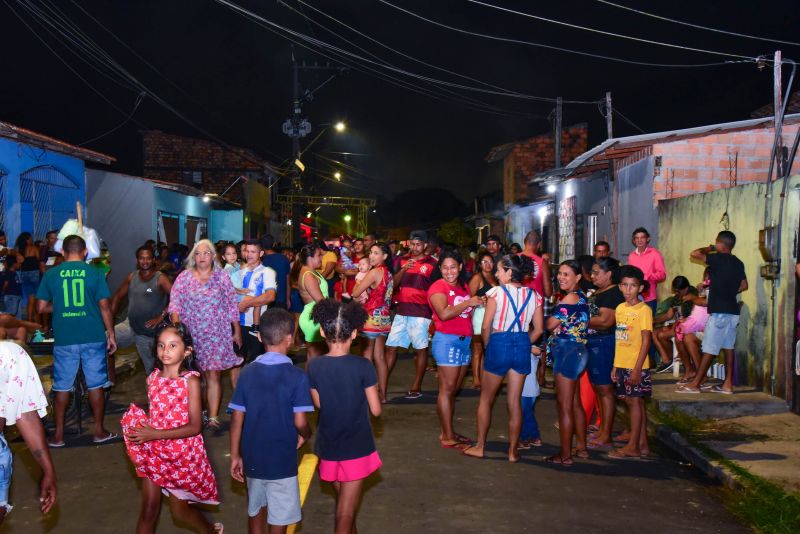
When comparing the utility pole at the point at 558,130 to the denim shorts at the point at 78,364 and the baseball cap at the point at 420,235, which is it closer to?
the baseball cap at the point at 420,235

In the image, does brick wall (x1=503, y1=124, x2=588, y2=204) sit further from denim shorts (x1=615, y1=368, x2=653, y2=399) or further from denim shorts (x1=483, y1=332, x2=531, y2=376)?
denim shorts (x1=483, y1=332, x2=531, y2=376)

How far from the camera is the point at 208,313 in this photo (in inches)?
306

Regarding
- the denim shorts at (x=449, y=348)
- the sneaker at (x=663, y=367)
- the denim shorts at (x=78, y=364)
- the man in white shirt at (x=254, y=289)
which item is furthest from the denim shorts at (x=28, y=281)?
the sneaker at (x=663, y=367)

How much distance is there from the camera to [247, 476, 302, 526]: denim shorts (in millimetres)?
4227

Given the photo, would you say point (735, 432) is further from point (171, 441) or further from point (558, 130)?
point (558, 130)

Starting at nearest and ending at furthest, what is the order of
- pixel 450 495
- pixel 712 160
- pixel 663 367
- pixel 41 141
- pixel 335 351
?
pixel 335 351
pixel 450 495
pixel 663 367
pixel 712 160
pixel 41 141

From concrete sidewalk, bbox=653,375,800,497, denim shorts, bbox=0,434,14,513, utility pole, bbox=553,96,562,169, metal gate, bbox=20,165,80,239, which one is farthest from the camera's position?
utility pole, bbox=553,96,562,169

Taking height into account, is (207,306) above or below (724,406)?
above

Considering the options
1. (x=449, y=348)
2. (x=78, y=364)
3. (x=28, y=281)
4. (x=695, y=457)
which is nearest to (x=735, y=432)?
(x=695, y=457)

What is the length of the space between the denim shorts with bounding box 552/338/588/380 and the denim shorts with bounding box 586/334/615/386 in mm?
250

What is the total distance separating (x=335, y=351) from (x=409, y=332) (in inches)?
194

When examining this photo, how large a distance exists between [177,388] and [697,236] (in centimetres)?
911

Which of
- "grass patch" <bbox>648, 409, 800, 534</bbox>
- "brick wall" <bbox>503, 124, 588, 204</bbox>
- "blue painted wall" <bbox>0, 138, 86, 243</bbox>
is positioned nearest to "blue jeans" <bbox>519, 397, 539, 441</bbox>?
"grass patch" <bbox>648, 409, 800, 534</bbox>

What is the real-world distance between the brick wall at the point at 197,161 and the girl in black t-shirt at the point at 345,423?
37386 mm
